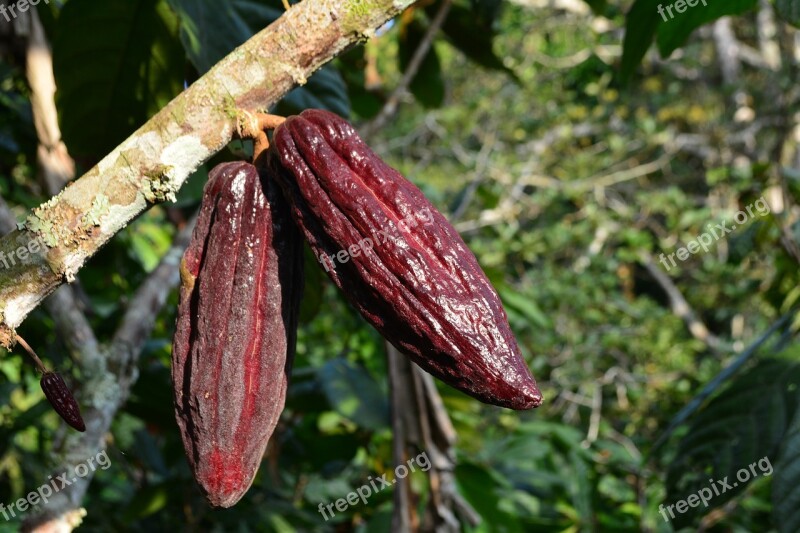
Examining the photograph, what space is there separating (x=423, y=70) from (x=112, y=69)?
135 cm

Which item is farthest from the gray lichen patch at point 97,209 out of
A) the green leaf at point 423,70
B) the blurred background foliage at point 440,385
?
the green leaf at point 423,70

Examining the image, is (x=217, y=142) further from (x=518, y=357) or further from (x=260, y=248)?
(x=518, y=357)

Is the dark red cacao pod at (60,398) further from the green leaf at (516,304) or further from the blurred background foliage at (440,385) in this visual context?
the green leaf at (516,304)

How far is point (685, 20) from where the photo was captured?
1.54 meters

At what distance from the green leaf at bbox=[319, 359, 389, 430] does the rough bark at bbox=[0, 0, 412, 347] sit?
1345 mm

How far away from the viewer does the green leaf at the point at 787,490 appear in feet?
4.51

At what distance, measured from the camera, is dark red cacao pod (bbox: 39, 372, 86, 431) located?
85 centimetres

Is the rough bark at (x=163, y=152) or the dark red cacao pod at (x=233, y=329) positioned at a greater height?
the rough bark at (x=163, y=152)

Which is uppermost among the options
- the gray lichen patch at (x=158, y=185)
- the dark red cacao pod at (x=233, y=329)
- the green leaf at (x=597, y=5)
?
the gray lichen patch at (x=158, y=185)

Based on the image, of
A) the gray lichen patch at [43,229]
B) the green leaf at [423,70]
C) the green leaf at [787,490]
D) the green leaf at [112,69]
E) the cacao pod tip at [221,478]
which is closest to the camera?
the gray lichen patch at [43,229]

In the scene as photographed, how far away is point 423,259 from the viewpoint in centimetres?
83

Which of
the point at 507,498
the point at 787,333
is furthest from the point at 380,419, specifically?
the point at 787,333

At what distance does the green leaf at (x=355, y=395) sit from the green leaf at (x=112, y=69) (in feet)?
2.90

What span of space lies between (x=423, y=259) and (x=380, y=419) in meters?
1.42
